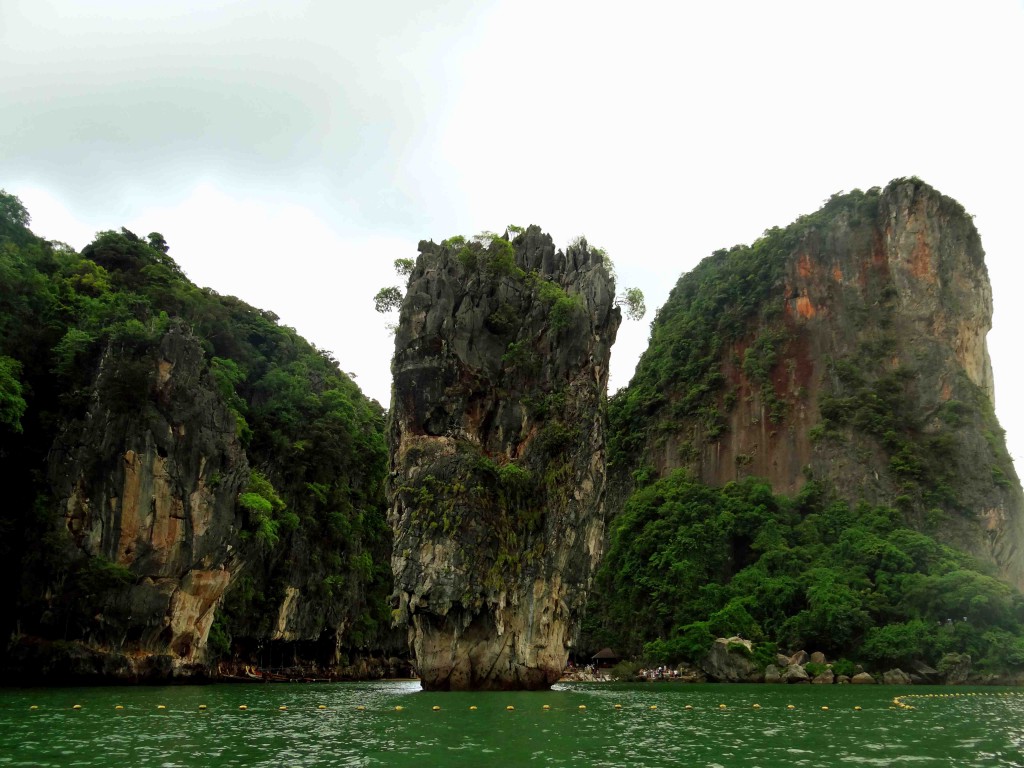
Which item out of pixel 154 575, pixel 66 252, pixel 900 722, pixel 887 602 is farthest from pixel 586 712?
pixel 66 252

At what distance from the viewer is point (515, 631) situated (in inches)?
1368

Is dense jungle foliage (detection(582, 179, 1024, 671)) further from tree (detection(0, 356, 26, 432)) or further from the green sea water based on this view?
tree (detection(0, 356, 26, 432))

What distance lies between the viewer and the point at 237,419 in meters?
46.9

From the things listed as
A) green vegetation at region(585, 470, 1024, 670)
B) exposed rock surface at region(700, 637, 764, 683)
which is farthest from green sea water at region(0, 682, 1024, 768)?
exposed rock surface at region(700, 637, 764, 683)

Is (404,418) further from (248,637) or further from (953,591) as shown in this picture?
(953,591)

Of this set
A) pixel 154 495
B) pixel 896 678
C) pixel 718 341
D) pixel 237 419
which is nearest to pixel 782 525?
pixel 896 678

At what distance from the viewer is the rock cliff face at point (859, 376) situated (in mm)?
61719

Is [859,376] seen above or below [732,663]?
above

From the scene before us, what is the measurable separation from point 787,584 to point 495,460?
89.7ft

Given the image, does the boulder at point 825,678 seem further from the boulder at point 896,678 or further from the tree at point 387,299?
the tree at point 387,299

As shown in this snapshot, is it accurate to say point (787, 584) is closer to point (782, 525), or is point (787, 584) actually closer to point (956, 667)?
point (782, 525)

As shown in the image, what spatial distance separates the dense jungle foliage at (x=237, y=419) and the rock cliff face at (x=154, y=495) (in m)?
0.93

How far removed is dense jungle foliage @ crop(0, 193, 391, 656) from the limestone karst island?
6.6 inches

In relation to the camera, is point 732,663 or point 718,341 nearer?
point 732,663
